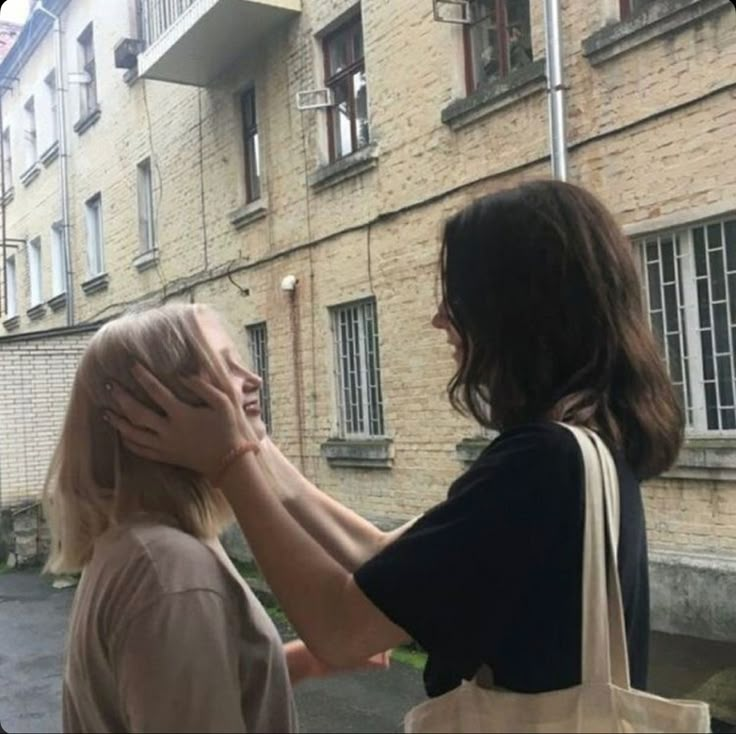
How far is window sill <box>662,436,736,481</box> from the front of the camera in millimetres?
2074

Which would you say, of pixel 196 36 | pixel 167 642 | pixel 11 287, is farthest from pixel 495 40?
pixel 167 642

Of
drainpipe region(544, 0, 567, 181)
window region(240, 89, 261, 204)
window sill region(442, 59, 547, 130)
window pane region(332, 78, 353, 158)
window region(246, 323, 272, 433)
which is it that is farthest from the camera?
drainpipe region(544, 0, 567, 181)

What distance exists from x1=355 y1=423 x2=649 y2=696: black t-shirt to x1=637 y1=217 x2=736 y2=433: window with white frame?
4.90 ft

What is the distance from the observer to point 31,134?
4.08 feet

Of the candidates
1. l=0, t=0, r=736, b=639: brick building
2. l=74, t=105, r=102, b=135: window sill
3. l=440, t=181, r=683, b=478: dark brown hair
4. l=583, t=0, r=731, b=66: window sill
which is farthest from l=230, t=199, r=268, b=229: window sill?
l=583, t=0, r=731, b=66: window sill

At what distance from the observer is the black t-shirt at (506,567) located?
2.08ft

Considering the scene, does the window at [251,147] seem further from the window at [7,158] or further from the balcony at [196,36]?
the window at [7,158]

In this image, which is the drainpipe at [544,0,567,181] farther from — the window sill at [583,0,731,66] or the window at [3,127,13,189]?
the window at [3,127,13,189]

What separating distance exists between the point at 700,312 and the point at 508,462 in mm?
1831

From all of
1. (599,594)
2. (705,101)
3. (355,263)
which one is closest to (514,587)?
(599,594)

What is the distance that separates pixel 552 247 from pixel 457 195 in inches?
26.6

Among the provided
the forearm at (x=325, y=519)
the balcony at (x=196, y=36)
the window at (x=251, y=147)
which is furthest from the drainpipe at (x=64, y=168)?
the forearm at (x=325, y=519)

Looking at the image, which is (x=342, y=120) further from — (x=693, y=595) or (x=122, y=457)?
(x=693, y=595)

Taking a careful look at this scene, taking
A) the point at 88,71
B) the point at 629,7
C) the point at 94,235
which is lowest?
the point at 94,235
